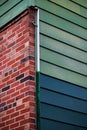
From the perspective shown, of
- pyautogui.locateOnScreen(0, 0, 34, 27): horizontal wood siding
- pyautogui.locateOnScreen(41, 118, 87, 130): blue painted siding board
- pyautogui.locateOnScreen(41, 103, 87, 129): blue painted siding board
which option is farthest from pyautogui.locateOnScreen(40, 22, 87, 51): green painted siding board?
pyautogui.locateOnScreen(41, 118, 87, 130): blue painted siding board

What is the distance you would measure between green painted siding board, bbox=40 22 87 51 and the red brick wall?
23cm

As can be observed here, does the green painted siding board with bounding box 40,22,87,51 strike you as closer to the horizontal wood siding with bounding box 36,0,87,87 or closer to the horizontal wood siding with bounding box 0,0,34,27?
the horizontal wood siding with bounding box 36,0,87,87

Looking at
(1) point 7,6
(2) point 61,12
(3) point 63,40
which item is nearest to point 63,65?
(3) point 63,40

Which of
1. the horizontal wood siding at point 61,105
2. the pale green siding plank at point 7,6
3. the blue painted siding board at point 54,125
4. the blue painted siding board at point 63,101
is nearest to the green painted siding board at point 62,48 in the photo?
the horizontal wood siding at point 61,105

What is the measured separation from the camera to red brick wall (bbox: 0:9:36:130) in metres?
4.30

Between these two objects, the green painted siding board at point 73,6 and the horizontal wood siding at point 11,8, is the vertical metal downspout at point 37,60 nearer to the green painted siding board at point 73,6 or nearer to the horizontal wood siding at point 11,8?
the horizontal wood siding at point 11,8

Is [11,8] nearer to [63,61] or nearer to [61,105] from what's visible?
[63,61]

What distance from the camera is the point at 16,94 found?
455cm

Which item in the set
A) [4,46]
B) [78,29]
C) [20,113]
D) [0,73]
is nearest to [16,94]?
[20,113]

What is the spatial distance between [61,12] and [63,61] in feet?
2.87

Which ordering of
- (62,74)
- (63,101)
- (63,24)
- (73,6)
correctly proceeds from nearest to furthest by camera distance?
(63,101), (62,74), (63,24), (73,6)

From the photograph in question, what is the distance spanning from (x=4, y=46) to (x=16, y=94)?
3.17ft

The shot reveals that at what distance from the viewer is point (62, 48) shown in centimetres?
498

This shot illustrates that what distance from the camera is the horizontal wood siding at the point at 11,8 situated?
4.91 meters
